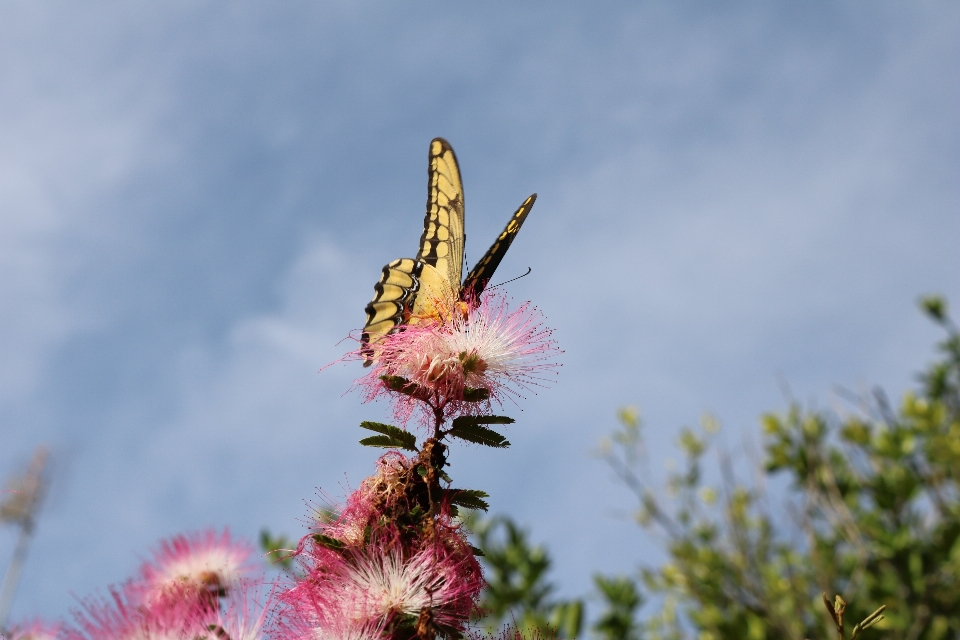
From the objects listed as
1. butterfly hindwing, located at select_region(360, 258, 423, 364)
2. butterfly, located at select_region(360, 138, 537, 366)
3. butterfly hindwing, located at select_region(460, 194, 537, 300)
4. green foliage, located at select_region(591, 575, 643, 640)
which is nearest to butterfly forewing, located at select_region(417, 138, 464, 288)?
butterfly, located at select_region(360, 138, 537, 366)

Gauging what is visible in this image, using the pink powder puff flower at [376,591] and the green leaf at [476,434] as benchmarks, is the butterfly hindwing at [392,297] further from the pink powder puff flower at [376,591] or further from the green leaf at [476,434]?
the pink powder puff flower at [376,591]

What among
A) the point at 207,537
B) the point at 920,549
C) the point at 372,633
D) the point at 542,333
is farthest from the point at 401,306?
the point at 920,549

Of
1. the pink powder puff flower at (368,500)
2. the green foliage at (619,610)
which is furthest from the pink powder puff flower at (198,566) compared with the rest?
the green foliage at (619,610)

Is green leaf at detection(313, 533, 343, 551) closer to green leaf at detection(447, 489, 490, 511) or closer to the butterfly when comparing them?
green leaf at detection(447, 489, 490, 511)

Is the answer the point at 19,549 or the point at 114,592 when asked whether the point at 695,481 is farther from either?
the point at 114,592

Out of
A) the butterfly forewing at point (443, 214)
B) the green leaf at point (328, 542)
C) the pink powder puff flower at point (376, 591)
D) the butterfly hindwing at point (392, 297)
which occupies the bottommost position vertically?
the pink powder puff flower at point (376, 591)

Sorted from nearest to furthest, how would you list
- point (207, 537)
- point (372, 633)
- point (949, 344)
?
1. point (372, 633)
2. point (207, 537)
3. point (949, 344)
